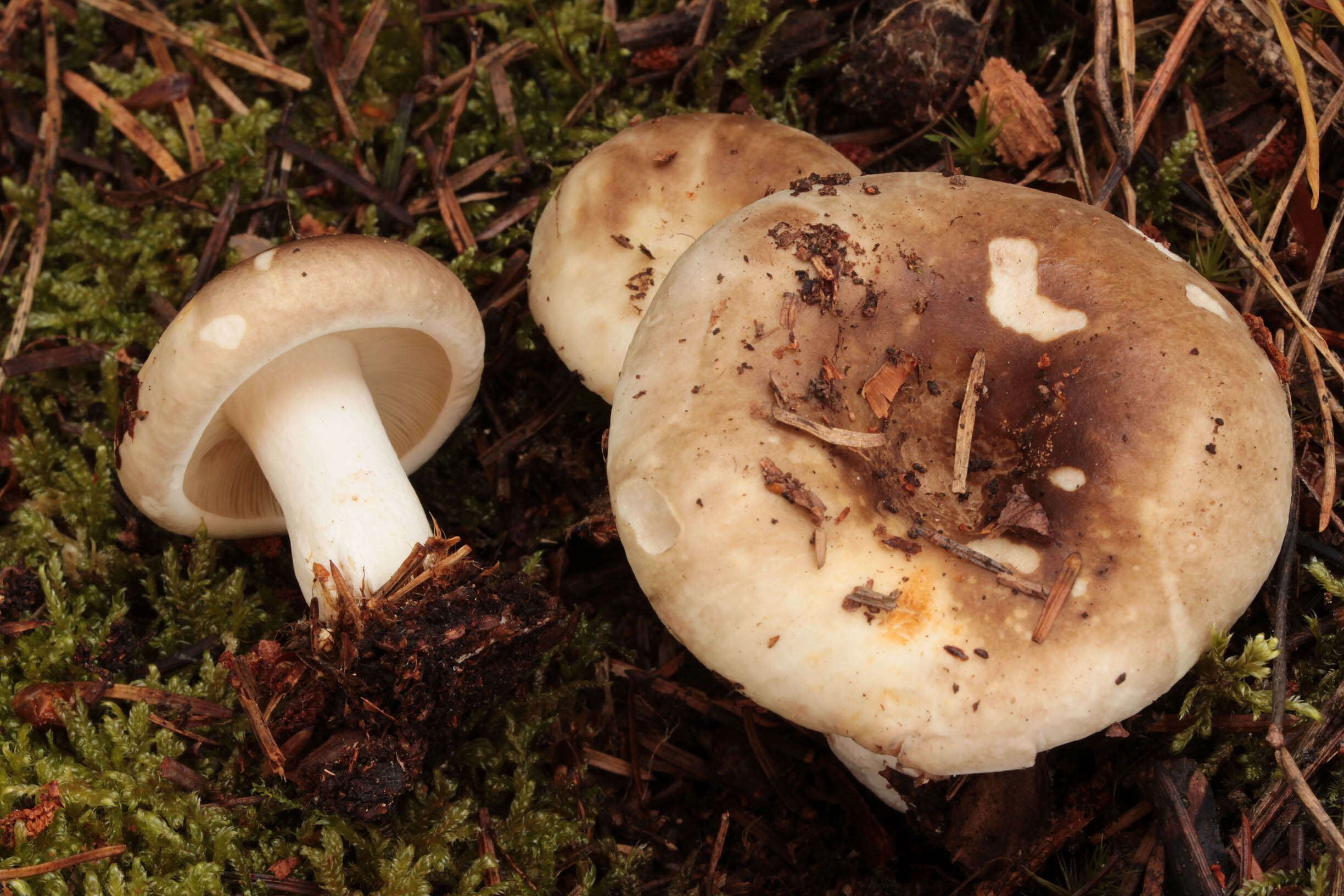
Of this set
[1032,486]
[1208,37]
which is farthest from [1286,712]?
[1208,37]

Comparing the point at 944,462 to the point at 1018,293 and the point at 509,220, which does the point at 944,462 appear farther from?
the point at 509,220

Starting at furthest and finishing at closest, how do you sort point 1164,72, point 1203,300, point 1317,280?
1. point 1164,72
2. point 1317,280
3. point 1203,300

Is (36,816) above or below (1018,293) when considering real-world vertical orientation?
below

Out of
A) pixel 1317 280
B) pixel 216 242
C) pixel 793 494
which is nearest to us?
pixel 793 494

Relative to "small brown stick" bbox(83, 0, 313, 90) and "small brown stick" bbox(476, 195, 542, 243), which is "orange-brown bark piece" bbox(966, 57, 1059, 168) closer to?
"small brown stick" bbox(476, 195, 542, 243)

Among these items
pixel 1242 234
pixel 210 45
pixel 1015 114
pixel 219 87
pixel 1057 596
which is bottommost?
pixel 1057 596

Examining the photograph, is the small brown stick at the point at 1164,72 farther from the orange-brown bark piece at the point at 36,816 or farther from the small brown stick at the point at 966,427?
the orange-brown bark piece at the point at 36,816

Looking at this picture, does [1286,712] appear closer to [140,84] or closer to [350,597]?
[350,597]

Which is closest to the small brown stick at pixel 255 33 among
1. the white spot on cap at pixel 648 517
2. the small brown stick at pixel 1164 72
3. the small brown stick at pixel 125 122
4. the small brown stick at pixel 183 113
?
the small brown stick at pixel 183 113

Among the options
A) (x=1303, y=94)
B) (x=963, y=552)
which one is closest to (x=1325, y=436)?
(x=1303, y=94)
